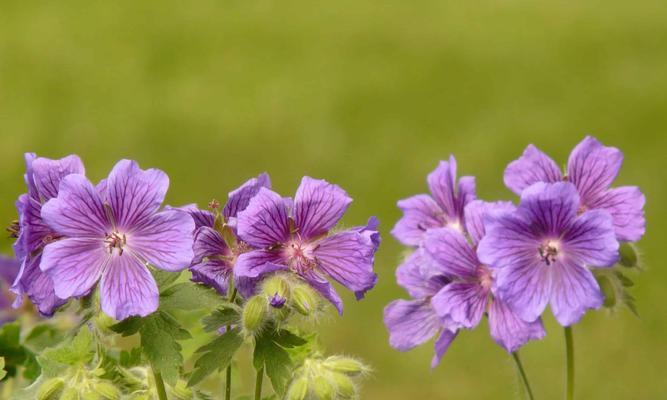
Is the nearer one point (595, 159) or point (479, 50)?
point (595, 159)

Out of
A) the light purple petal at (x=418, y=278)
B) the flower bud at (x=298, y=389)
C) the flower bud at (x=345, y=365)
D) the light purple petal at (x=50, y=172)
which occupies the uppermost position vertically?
the light purple petal at (x=418, y=278)

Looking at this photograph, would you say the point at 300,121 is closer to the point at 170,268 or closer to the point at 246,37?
the point at 246,37

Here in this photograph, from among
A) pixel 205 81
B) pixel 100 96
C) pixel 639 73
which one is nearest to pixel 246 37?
pixel 205 81

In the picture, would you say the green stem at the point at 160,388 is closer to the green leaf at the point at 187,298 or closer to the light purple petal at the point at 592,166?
the green leaf at the point at 187,298

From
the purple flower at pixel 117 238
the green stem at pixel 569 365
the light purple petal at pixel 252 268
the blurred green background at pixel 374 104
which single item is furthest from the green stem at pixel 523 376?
the blurred green background at pixel 374 104

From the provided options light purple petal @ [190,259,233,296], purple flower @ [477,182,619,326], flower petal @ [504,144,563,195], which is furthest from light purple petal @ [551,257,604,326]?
light purple petal @ [190,259,233,296]

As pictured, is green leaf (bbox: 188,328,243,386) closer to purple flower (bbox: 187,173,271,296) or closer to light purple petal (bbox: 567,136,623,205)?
purple flower (bbox: 187,173,271,296)

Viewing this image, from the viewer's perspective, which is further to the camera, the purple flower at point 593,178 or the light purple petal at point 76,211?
the purple flower at point 593,178
